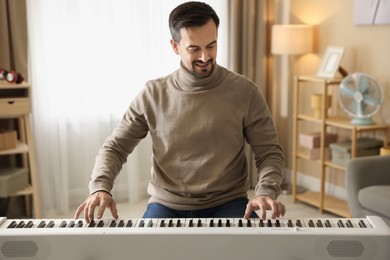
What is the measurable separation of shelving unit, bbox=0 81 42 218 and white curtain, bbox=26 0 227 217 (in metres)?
0.15

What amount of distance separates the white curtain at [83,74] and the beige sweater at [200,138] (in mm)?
2145

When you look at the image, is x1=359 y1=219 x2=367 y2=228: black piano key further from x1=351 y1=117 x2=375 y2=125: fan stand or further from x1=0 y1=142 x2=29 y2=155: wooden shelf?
x1=0 y1=142 x2=29 y2=155: wooden shelf

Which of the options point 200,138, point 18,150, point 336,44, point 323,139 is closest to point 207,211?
point 200,138

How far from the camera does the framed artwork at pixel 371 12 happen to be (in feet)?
12.0

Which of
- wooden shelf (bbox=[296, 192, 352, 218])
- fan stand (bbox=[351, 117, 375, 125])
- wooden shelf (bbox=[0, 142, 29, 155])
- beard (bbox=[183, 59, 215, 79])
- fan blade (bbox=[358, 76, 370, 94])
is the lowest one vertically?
wooden shelf (bbox=[296, 192, 352, 218])

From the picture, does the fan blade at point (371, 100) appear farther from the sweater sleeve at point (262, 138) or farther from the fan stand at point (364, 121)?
the sweater sleeve at point (262, 138)

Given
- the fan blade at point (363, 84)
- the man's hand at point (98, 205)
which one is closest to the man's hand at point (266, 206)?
the man's hand at point (98, 205)

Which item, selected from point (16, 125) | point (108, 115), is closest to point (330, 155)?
point (108, 115)

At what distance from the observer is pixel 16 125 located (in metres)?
3.84

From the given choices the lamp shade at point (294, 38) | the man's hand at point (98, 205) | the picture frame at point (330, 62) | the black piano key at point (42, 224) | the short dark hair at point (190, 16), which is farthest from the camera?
the lamp shade at point (294, 38)

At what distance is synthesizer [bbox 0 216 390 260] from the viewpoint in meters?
1.34

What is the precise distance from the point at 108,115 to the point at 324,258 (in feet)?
9.96

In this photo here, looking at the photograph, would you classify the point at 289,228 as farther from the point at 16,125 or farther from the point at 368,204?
the point at 16,125

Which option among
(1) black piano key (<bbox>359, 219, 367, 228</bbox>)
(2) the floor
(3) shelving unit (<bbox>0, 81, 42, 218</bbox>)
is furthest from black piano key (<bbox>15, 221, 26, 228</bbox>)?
(2) the floor
